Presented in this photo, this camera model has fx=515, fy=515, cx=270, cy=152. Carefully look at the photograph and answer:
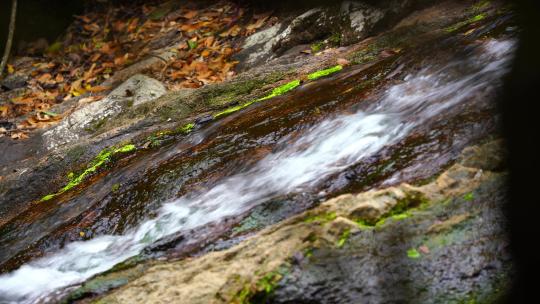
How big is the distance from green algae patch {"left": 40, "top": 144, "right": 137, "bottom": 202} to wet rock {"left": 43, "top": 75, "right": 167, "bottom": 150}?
1.28 metres

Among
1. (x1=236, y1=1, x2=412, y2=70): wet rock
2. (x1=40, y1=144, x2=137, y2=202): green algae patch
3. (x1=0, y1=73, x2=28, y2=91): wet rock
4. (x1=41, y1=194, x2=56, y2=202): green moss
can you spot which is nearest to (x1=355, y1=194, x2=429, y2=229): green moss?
(x1=40, y1=144, x2=137, y2=202): green algae patch

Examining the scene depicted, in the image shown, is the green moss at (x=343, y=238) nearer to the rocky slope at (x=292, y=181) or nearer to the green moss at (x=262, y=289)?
the rocky slope at (x=292, y=181)

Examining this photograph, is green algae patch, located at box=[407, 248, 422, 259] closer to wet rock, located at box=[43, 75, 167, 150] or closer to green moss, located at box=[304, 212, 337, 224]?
green moss, located at box=[304, 212, 337, 224]

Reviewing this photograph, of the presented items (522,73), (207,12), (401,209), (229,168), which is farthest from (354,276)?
(207,12)

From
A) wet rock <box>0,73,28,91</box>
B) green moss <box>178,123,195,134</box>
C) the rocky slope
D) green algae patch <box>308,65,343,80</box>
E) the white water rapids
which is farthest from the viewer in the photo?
wet rock <box>0,73,28,91</box>

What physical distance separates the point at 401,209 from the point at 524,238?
0.54 metres

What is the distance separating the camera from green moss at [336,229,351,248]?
234 centimetres

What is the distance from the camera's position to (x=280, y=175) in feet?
11.6

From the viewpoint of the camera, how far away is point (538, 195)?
2.29 m

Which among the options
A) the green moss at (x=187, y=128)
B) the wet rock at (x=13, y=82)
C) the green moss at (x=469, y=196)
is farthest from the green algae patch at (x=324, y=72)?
the wet rock at (x=13, y=82)

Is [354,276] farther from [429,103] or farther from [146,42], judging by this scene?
[146,42]

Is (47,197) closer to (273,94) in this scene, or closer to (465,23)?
(273,94)

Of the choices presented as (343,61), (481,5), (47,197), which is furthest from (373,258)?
(481,5)

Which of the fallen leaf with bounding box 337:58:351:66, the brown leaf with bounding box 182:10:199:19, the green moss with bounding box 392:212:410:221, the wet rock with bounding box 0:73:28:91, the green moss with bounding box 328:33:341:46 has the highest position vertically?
the brown leaf with bounding box 182:10:199:19
